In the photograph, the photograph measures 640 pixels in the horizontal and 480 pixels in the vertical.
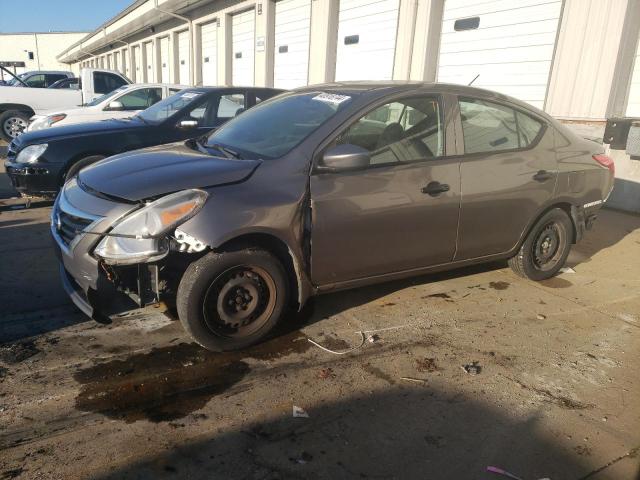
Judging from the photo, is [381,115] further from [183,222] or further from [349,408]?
[349,408]

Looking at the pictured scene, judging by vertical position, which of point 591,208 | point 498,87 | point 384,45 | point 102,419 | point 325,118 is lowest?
point 102,419

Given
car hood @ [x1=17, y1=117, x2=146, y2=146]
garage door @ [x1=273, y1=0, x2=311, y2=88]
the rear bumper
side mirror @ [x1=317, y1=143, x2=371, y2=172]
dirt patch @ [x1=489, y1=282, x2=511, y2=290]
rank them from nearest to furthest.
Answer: side mirror @ [x1=317, y1=143, x2=371, y2=172] → dirt patch @ [x1=489, y1=282, x2=511, y2=290] → the rear bumper → car hood @ [x1=17, y1=117, x2=146, y2=146] → garage door @ [x1=273, y1=0, x2=311, y2=88]

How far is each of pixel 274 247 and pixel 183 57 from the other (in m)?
23.1

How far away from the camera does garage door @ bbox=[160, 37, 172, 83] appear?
2583 centimetres

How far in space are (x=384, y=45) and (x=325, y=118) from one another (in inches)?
333

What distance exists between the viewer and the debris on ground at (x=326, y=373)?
3.07 m

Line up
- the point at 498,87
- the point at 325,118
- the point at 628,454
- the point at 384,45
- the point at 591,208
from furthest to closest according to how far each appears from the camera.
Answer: the point at 384,45
the point at 498,87
the point at 591,208
the point at 325,118
the point at 628,454

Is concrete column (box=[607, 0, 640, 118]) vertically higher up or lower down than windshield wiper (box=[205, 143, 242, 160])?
higher up

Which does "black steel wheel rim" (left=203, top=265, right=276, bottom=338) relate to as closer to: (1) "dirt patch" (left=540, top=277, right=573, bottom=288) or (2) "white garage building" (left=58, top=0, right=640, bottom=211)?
(1) "dirt patch" (left=540, top=277, right=573, bottom=288)

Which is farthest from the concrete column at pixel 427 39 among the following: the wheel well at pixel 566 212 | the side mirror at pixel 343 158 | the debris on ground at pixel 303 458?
the debris on ground at pixel 303 458

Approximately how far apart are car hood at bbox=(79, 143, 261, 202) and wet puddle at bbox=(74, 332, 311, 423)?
103cm

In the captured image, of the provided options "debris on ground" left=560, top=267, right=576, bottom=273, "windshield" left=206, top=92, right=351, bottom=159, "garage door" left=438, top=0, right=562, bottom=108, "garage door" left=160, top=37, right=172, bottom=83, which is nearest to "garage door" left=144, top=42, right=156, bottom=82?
"garage door" left=160, top=37, right=172, bottom=83

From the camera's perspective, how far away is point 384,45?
11148 mm

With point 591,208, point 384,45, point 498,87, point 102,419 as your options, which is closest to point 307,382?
point 102,419
